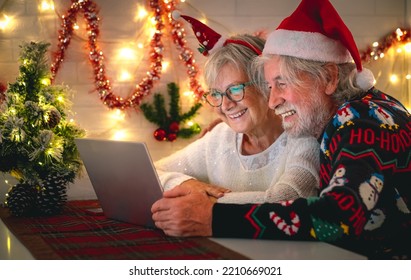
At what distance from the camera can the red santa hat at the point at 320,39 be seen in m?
1.50

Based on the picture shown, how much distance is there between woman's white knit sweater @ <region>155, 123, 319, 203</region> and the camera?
5.23 ft

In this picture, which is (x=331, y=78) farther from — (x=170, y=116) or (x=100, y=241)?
(x=170, y=116)

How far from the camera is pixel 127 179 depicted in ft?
4.72

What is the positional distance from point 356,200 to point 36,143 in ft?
3.14

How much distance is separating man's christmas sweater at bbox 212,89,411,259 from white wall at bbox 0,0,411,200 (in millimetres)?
1283

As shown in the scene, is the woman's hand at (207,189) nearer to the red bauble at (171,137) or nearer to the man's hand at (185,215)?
the man's hand at (185,215)

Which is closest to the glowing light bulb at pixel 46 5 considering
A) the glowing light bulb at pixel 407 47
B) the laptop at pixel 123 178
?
the laptop at pixel 123 178

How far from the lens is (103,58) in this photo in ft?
8.43

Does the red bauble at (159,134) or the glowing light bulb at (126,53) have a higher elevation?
the glowing light bulb at (126,53)

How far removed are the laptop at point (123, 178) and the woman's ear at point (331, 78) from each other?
501 millimetres

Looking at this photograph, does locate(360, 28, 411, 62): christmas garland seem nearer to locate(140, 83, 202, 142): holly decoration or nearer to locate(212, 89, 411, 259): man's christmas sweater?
locate(140, 83, 202, 142): holly decoration

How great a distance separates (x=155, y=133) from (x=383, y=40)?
1126mm
